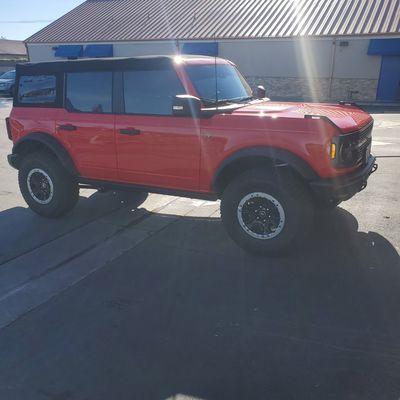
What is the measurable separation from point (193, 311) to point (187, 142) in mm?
1869

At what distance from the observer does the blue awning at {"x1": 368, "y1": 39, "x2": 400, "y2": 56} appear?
19688 millimetres

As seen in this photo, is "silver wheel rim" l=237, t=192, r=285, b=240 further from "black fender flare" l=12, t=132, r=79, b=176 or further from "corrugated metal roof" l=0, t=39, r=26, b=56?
"corrugated metal roof" l=0, t=39, r=26, b=56

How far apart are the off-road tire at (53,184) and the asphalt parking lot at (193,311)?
21 cm

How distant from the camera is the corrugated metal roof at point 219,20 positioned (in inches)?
838

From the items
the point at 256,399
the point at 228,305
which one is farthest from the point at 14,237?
the point at 256,399

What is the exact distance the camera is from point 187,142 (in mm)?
4520

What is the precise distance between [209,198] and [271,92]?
2060 cm

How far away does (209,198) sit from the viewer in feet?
15.5

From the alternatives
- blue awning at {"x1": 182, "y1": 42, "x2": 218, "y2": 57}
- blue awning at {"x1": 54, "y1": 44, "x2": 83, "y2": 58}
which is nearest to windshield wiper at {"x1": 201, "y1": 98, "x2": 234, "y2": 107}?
blue awning at {"x1": 182, "y1": 42, "x2": 218, "y2": 57}

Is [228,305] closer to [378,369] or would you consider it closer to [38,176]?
[378,369]

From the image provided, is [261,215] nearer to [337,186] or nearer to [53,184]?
[337,186]

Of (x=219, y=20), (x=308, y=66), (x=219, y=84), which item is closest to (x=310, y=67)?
(x=308, y=66)

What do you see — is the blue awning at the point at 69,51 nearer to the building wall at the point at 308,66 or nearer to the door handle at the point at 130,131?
the building wall at the point at 308,66

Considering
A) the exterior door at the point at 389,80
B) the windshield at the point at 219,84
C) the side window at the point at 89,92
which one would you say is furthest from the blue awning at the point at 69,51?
the windshield at the point at 219,84
